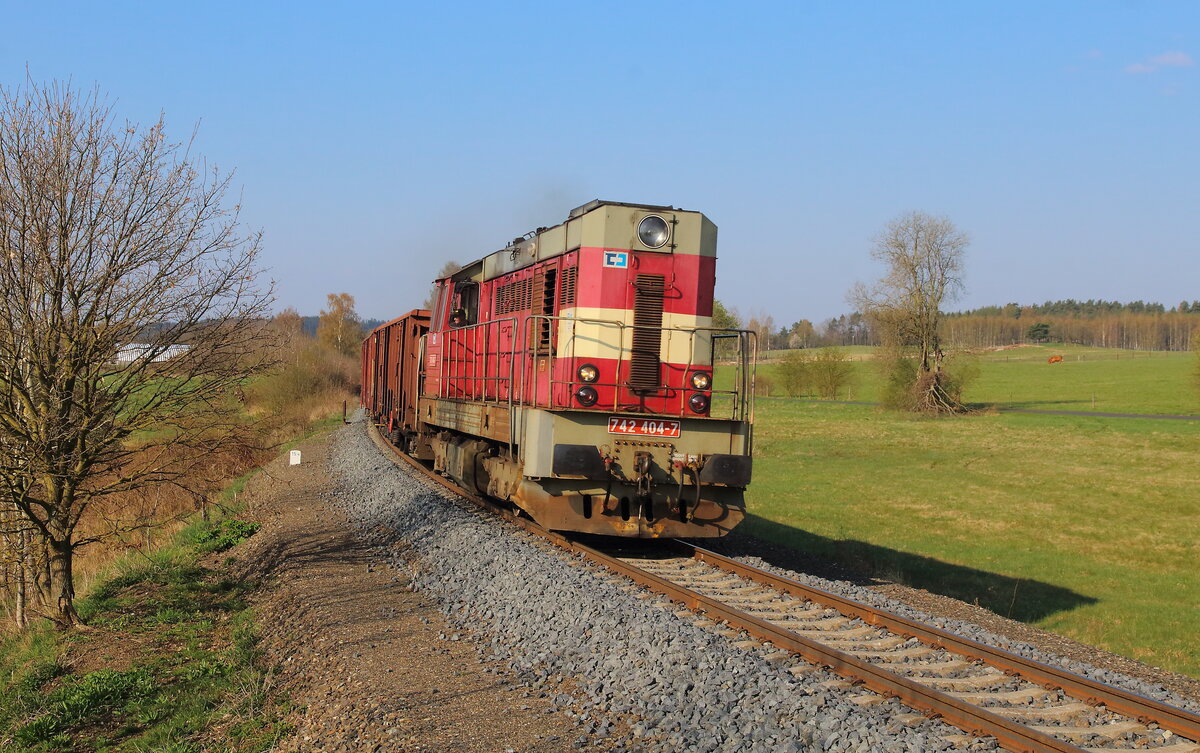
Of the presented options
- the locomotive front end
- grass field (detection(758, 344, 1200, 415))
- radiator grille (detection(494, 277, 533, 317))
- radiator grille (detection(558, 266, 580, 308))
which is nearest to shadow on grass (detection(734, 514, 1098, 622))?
the locomotive front end

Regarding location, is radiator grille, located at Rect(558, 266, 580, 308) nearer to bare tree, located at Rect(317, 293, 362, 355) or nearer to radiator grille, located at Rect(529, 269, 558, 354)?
radiator grille, located at Rect(529, 269, 558, 354)

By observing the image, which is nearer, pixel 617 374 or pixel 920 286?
pixel 617 374

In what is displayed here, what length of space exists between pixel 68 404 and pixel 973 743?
878 centimetres

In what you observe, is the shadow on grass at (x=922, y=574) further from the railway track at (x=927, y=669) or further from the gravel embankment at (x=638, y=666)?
the gravel embankment at (x=638, y=666)

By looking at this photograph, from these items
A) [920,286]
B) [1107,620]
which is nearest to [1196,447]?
[920,286]

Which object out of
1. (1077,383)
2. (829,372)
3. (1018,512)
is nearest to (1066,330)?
(1077,383)

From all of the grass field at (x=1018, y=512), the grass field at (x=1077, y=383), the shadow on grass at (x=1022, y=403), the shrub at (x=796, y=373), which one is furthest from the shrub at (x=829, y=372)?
the grass field at (x=1018, y=512)

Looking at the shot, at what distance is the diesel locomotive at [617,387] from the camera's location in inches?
356

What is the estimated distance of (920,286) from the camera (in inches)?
1882

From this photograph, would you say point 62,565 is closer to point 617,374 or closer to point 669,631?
point 617,374

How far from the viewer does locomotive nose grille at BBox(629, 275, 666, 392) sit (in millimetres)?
9789

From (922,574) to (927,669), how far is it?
27.9 feet

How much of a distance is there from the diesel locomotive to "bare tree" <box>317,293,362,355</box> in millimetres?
63961

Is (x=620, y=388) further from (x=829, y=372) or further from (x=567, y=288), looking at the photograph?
(x=829, y=372)
